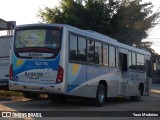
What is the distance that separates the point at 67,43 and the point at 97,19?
22.2 meters

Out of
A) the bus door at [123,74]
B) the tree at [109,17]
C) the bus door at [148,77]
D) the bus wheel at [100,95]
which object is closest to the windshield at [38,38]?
the bus wheel at [100,95]

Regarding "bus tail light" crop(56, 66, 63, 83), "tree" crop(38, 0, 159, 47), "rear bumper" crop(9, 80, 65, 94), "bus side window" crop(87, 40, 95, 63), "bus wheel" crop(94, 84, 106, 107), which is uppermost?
"tree" crop(38, 0, 159, 47)

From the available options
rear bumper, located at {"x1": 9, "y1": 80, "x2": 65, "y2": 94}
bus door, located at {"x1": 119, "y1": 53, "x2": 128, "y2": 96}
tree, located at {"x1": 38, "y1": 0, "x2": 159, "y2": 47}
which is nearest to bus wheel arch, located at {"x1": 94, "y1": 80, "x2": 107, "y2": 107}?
bus door, located at {"x1": 119, "y1": 53, "x2": 128, "y2": 96}

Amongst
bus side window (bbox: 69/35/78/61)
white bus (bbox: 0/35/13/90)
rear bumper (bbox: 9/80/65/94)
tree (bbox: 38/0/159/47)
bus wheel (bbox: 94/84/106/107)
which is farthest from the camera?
tree (bbox: 38/0/159/47)

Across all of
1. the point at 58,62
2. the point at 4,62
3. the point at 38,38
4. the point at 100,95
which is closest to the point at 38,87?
the point at 58,62

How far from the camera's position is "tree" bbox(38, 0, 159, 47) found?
36.4 meters

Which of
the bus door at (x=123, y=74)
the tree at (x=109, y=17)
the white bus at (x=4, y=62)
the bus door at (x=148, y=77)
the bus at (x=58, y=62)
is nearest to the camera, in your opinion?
the bus at (x=58, y=62)

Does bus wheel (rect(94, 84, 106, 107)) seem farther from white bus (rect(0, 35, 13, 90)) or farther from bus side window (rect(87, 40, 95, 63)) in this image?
white bus (rect(0, 35, 13, 90))

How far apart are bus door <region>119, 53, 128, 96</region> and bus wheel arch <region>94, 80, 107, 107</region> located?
2156 mm

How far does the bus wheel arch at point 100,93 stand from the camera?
16.9 m

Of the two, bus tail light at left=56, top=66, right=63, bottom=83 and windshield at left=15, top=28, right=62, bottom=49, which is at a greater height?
windshield at left=15, top=28, right=62, bottom=49

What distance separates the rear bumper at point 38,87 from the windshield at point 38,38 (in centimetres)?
139

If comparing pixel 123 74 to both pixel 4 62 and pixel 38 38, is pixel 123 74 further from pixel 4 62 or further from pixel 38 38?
pixel 38 38

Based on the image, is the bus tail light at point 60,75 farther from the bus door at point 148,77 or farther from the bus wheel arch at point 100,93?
the bus door at point 148,77
